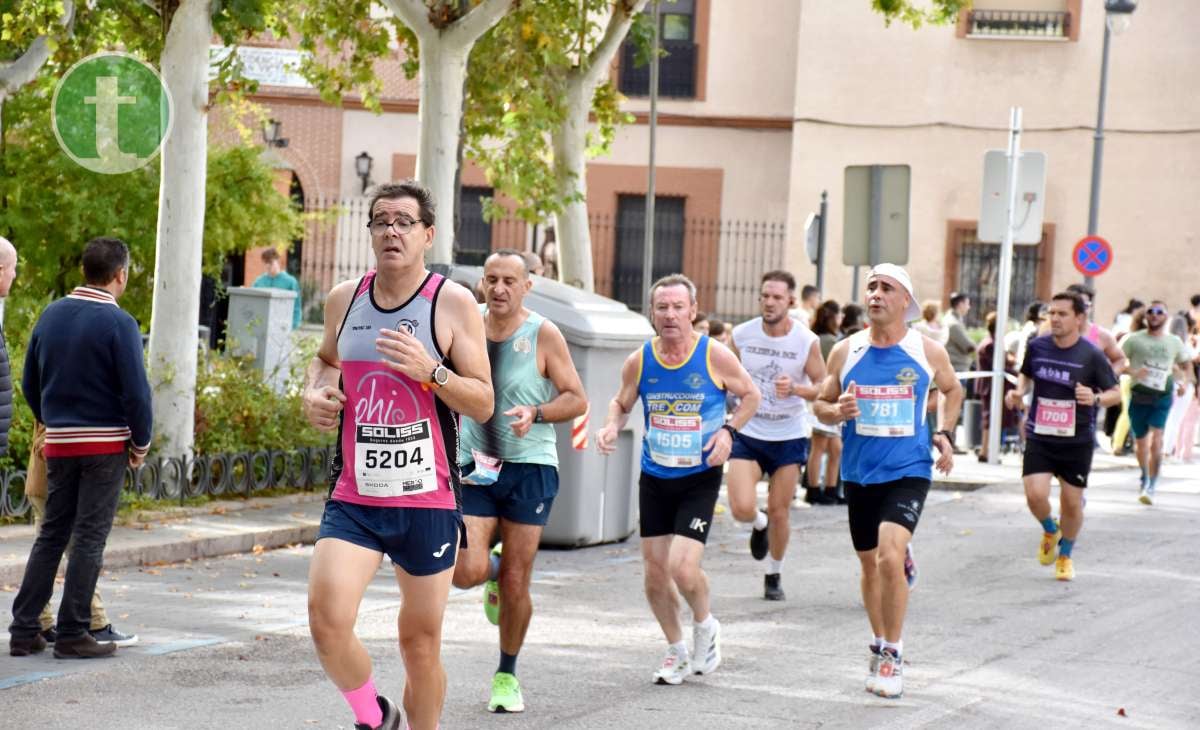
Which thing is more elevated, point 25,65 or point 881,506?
point 25,65

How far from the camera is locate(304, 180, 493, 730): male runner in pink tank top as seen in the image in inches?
230

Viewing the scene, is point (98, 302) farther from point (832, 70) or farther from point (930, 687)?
point (832, 70)

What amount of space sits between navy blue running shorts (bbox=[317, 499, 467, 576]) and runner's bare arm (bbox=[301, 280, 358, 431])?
0.30 m

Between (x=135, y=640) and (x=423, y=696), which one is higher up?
(x=423, y=696)

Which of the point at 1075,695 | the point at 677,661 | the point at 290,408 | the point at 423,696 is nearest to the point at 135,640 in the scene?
the point at 677,661

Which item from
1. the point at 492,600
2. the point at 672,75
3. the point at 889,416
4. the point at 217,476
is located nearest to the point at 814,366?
the point at 889,416

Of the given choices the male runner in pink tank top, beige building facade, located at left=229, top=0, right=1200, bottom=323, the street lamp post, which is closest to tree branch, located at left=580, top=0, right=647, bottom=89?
the street lamp post

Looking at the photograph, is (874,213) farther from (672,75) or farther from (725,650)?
(672,75)

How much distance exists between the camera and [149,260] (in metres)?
18.5

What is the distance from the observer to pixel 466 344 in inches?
233

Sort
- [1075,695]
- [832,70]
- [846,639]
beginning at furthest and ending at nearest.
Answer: [832,70]
[846,639]
[1075,695]

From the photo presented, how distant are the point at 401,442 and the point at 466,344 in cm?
37

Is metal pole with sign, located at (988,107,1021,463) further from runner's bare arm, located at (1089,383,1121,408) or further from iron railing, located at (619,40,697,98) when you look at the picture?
iron railing, located at (619,40,697,98)

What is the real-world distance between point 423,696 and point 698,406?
303cm
